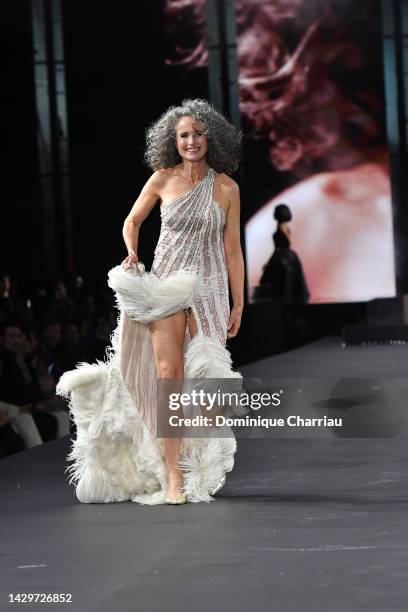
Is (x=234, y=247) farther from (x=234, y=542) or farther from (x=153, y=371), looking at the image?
(x=234, y=542)

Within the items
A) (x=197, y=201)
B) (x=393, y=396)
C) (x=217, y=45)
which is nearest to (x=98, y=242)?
(x=217, y=45)

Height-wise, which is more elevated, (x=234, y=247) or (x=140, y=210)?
(x=140, y=210)

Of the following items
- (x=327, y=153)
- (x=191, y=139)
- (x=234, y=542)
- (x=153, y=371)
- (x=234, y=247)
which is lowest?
(x=234, y=542)

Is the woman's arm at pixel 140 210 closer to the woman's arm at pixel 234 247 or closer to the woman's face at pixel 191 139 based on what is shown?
the woman's face at pixel 191 139

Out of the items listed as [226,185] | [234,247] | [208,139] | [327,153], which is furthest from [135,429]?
[327,153]

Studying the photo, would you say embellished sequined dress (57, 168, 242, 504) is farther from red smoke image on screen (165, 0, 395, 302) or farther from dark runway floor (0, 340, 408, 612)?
red smoke image on screen (165, 0, 395, 302)

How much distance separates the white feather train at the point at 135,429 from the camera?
11.6 feet

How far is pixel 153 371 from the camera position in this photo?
370 centimetres

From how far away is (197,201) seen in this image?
11.8 feet

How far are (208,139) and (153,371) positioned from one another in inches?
27.2

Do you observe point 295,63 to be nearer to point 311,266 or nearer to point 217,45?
point 311,266

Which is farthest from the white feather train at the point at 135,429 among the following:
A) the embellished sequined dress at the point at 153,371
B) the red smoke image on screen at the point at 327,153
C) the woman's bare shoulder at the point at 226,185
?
the red smoke image on screen at the point at 327,153

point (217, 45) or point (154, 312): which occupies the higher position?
point (217, 45)

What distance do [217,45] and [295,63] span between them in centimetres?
465
